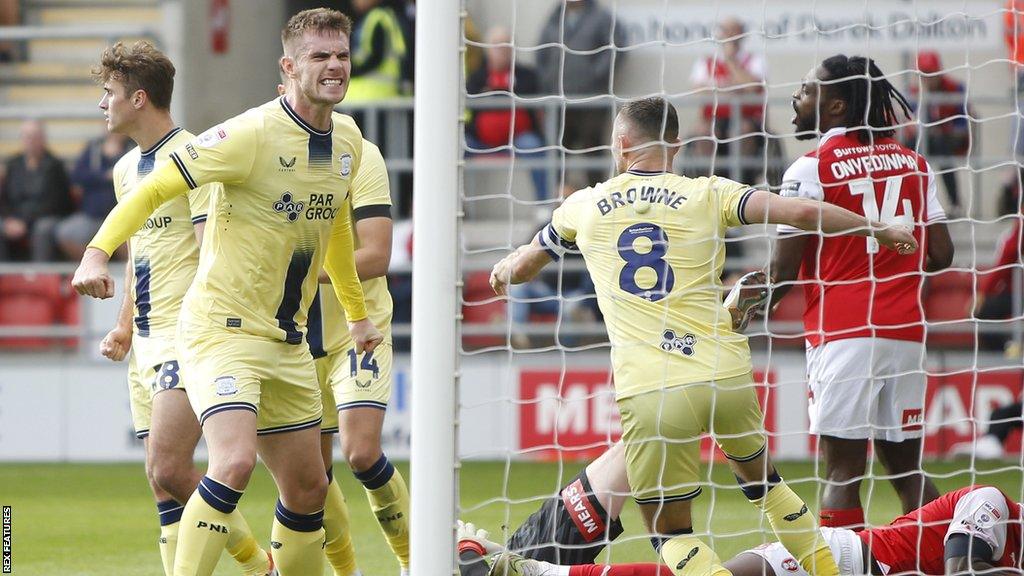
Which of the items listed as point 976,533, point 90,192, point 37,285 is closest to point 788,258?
point 976,533

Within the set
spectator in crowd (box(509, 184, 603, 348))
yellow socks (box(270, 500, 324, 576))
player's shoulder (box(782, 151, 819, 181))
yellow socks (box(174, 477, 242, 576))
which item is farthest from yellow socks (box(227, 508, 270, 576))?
spectator in crowd (box(509, 184, 603, 348))

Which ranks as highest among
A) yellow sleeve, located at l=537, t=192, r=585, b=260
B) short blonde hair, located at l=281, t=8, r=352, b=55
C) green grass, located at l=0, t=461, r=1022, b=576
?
short blonde hair, located at l=281, t=8, r=352, b=55

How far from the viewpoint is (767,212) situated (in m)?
4.43

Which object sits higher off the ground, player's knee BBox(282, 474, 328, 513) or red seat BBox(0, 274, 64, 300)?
red seat BBox(0, 274, 64, 300)

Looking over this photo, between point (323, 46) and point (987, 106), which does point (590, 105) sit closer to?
point (987, 106)

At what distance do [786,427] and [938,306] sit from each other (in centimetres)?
188

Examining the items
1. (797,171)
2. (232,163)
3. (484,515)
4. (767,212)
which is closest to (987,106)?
(484,515)

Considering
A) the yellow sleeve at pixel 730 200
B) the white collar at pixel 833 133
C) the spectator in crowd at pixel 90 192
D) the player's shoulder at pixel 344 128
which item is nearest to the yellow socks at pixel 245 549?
the player's shoulder at pixel 344 128

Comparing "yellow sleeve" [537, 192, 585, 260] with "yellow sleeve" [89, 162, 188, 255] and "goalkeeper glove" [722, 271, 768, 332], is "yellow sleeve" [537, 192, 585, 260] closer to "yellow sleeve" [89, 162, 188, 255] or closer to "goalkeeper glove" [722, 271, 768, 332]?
"goalkeeper glove" [722, 271, 768, 332]

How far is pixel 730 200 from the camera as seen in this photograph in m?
4.50

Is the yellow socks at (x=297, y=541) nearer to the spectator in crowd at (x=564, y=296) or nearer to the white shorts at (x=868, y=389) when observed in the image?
the white shorts at (x=868, y=389)

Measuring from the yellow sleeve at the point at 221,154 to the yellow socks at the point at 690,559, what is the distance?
1852 millimetres

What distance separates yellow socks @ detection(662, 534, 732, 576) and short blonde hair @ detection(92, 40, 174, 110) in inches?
98.7

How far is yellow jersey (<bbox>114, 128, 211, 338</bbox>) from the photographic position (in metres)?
5.22
